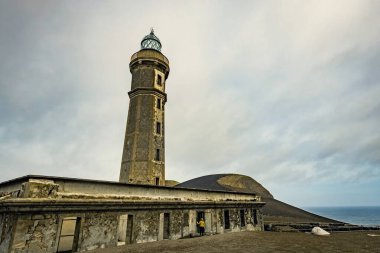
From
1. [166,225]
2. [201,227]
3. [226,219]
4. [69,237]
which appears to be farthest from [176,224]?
[69,237]

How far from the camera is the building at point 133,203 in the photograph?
869 cm

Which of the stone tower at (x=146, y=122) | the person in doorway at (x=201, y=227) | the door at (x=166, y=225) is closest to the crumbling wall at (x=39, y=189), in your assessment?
the door at (x=166, y=225)

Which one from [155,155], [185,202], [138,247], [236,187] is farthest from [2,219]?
[236,187]

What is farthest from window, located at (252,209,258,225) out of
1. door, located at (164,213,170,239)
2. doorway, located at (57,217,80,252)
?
doorway, located at (57,217,80,252)

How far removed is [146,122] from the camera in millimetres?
20234

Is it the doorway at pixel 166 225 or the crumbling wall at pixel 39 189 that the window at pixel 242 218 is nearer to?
the doorway at pixel 166 225

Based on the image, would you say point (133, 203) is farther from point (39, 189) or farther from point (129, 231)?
point (39, 189)

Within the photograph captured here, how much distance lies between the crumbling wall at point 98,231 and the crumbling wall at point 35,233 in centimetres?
114

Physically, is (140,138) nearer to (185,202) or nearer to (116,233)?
(185,202)

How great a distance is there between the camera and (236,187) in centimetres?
5128

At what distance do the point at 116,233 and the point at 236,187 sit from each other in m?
43.6

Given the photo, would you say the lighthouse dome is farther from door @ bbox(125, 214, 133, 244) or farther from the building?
door @ bbox(125, 214, 133, 244)

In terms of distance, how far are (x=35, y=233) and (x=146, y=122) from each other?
495 inches

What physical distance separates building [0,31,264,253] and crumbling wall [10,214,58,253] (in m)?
0.03
